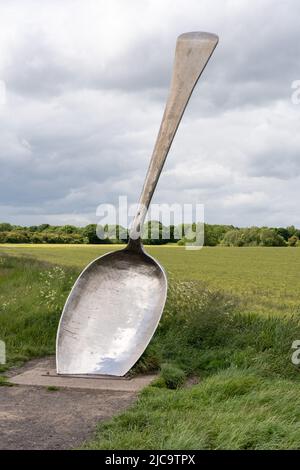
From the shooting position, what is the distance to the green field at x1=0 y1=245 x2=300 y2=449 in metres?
4.50

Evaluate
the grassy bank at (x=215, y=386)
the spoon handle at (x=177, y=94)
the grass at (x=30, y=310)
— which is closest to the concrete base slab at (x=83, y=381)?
the grassy bank at (x=215, y=386)

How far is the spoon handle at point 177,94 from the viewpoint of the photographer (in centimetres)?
754

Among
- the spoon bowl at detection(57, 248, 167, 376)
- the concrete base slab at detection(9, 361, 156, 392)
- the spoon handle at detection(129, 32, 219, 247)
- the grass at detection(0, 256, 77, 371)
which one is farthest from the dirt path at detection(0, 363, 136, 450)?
the spoon handle at detection(129, 32, 219, 247)

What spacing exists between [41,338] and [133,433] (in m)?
4.32

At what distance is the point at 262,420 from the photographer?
15.8 ft

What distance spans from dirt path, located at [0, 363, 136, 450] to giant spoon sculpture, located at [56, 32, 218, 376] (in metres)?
0.64

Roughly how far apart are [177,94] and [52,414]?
13.7 feet

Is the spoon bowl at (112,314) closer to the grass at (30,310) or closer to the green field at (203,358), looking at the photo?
the green field at (203,358)

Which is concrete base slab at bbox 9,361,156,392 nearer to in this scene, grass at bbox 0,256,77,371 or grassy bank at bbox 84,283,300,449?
grassy bank at bbox 84,283,300,449

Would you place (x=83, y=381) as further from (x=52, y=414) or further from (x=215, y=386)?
(x=215, y=386)

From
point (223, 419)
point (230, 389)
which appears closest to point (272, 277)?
point (230, 389)

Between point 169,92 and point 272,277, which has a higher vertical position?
point 169,92

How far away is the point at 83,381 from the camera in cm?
656
